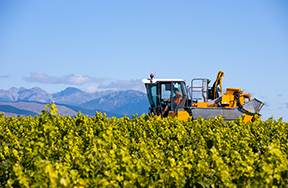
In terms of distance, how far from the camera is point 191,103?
46.1ft

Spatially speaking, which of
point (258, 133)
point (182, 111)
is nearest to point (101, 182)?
point (258, 133)

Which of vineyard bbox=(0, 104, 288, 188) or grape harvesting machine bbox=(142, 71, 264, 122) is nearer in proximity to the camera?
vineyard bbox=(0, 104, 288, 188)

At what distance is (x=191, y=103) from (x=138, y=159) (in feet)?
25.1

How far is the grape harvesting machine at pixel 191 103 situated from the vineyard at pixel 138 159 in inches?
48.3

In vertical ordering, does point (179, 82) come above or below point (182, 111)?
above

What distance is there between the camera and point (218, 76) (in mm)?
14844

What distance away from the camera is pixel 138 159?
22.3ft

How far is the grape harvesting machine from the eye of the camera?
13.5 metres

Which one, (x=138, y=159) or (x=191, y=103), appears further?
(x=191, y=103)

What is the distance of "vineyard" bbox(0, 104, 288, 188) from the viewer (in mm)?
5008

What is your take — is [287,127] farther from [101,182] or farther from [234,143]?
[101,182]

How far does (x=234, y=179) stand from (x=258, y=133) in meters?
5.71

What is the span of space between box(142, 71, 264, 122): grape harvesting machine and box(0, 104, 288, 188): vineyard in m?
1.23

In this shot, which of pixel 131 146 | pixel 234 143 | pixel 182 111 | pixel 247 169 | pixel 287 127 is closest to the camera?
pixel 247 169
